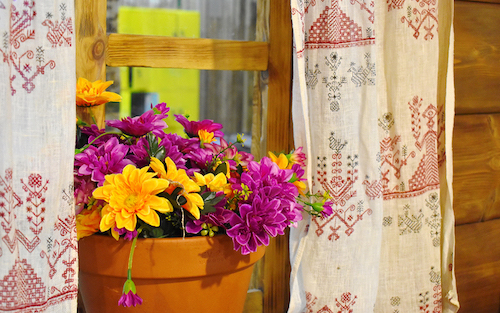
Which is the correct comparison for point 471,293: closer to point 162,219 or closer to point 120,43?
point 162,219

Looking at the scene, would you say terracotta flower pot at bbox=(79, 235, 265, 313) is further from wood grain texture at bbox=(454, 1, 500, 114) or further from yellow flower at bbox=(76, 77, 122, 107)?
wood grain texture at bbox=(454, 1, 500, 114)

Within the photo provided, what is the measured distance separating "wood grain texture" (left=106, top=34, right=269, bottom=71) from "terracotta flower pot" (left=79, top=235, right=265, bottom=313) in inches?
16.5

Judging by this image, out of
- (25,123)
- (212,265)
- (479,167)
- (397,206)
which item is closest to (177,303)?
(212,265)

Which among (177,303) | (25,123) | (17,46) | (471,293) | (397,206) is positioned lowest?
(471,293)

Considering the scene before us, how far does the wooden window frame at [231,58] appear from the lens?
0.93 m

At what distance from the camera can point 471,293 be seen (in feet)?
4.38

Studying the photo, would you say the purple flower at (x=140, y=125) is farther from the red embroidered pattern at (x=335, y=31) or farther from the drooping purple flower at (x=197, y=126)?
the red embroidered pattern at (x=335, y=31)

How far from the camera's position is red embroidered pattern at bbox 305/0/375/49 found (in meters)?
0.94

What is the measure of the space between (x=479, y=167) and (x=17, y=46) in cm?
117

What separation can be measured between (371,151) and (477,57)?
520mm

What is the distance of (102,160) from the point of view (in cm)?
→ 71

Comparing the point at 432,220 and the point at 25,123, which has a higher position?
the point at 25,123

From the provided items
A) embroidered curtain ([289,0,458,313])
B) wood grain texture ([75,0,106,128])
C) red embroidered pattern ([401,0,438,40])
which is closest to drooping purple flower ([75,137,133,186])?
wood grain texture ([75,0,106,128])

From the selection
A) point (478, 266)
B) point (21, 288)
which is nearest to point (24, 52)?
point (21, 288)
